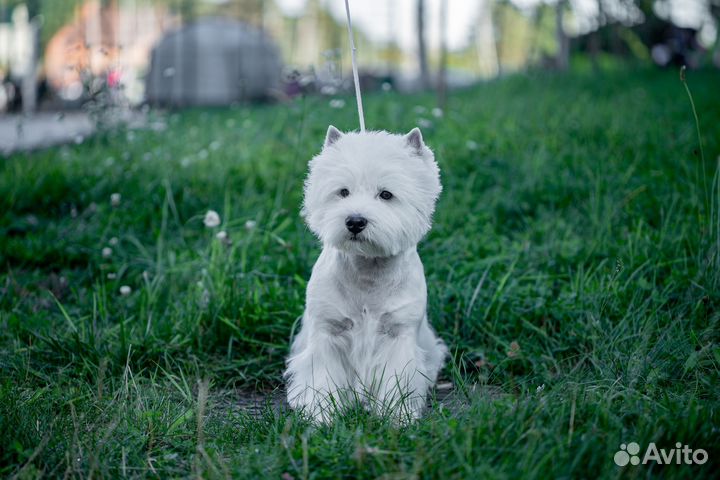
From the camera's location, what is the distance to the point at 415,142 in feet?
10.6

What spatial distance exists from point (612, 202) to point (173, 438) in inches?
142

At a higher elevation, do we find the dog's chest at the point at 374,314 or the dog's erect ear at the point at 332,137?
the dog's erect ear at the point at 332,137

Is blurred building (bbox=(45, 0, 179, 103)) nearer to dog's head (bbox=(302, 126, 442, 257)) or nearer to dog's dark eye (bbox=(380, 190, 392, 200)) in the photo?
dog's head (bbox=(302, 126, 442, 257))

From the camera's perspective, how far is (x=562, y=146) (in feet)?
21.8

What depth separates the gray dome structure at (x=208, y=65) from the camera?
15.6 m

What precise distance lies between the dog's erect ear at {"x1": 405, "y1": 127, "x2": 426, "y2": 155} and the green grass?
103 centimetres

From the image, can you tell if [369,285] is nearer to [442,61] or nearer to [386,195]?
[386,195]

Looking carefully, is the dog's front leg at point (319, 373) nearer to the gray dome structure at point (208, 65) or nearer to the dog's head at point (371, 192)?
the dog's head at point (371, 192)

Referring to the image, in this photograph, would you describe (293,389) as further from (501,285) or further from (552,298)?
(552,298)

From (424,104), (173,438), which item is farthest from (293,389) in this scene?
(424,104)

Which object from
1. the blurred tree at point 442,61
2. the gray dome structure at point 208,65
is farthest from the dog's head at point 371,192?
the gray dome structure at point 208,65

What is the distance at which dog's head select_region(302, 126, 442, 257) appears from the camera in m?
2.93

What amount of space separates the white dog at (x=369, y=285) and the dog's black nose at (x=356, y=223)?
0.13 m

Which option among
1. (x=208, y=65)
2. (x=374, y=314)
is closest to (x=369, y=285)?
(x=374, y=314)
